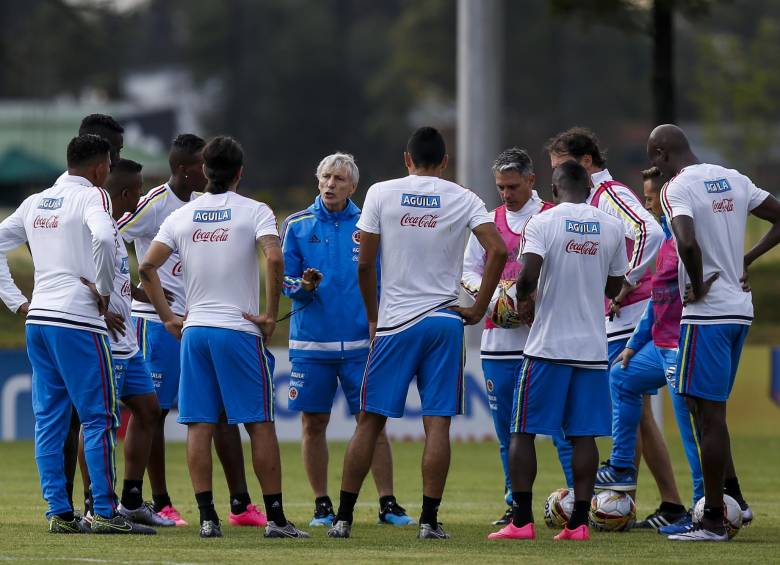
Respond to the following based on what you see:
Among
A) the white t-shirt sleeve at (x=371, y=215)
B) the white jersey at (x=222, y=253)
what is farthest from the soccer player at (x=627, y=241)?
the white jersey at (x=222, y=253)

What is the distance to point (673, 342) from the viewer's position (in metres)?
9.73

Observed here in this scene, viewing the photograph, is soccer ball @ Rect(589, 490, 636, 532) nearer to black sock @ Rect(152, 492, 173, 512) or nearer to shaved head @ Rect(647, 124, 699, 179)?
shaved head @ Rect(647, 124, 699, 179)

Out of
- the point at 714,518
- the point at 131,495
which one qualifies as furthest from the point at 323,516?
the point at 714,518

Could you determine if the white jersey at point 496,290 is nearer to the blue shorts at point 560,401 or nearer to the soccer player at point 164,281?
the blue shorts at point 560,401

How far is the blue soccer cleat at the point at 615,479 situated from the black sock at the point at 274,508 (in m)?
2.38

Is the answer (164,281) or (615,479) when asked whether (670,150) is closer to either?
(615,479)

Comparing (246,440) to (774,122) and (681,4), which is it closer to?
(681,4)

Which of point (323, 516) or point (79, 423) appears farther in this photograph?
point (323, 516)

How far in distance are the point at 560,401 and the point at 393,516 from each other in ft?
5.88

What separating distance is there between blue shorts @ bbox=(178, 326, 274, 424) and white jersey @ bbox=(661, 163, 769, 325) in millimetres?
2616

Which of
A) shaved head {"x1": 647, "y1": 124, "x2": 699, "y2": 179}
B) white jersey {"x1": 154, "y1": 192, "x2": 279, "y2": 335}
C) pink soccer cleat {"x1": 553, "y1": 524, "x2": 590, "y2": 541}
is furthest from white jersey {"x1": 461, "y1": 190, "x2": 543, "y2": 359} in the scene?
white jersey {"x1": 154, "y1": 192, "x2": 279, "y2": 335}

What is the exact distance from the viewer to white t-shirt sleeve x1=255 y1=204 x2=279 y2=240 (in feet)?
28.5

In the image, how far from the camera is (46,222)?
8938 mm

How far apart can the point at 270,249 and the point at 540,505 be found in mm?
4087
